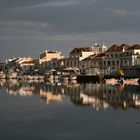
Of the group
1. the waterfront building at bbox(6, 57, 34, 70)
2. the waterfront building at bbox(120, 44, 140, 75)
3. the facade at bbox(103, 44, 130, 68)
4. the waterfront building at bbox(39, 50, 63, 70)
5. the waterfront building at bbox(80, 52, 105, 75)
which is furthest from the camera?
the waterfront building at bbox(6, 57, 34, 70)

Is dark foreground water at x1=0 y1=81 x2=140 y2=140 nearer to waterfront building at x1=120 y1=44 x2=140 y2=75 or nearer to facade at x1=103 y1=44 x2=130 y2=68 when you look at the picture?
waterfront building at x1=120 y1=44 x2=140 y2=75

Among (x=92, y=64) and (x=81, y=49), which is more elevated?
(x=81, y=49)

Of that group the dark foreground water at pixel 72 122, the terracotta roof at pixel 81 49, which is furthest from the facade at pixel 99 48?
the dark foreground water at pixel 72 122

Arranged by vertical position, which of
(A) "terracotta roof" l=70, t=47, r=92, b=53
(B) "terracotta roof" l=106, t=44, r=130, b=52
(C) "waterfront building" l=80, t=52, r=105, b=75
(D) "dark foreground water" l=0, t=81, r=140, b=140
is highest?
(A) "terracotta roof" l=70, t=47, r=92, b=53

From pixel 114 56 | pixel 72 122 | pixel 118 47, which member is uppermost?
pixel 118 47

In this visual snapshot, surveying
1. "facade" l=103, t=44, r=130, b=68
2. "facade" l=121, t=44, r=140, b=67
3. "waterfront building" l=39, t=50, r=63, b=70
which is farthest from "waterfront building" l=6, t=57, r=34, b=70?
"facade" l=121, t=44, r=140, b=67

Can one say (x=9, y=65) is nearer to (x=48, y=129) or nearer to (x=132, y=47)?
(x=132, y=47)

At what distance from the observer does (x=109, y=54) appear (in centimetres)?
9969

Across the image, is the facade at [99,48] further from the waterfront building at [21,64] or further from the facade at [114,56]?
the waterfront building at [21,64]

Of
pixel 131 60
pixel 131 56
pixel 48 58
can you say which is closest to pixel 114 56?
pixel 131 56

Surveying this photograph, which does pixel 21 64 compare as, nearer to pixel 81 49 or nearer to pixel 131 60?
pixel 81 49

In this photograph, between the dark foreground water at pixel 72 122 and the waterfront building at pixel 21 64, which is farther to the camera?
the waterfront building at pixel 21 64

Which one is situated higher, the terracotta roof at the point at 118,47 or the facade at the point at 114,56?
the terracotta roof at the point at 118,47

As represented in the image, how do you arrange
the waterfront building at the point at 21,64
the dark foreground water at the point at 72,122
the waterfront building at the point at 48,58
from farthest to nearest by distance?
the waterfront building at the point at 21,64 → the waterfront building at the point at 48,58 → the dark foreground water at the point at 72,122
